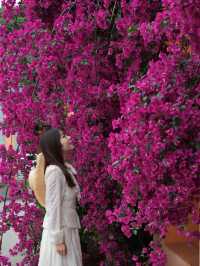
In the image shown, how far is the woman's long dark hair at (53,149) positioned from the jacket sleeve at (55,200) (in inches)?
1.7

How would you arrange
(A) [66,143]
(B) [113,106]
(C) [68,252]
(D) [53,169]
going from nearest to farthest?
(D) [53,169], (C) [68,252], (A) [66,143], (B) [113,106]

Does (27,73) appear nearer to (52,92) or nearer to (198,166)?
(52,92)

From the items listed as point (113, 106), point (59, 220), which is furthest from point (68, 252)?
point (113, 106)

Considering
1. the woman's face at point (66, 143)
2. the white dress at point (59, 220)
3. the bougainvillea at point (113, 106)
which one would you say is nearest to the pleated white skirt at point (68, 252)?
the white dress at point (59, 220)

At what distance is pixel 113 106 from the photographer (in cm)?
423

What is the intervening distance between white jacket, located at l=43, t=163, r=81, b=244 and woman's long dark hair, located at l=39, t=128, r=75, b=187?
37mm

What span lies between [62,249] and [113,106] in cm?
118

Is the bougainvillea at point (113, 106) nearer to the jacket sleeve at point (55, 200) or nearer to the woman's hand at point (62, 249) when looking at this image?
the jacket sleeve at point (55, 200)

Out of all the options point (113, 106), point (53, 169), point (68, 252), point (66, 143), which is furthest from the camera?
point (113, 106)

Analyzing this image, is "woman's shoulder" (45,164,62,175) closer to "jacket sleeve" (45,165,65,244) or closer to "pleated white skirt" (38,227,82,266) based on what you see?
"jacket sleeve" (45,165,65,244)

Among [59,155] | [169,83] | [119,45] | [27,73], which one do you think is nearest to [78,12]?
[119,45]

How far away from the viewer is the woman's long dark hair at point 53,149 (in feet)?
12.1

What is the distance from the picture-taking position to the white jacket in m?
3.72

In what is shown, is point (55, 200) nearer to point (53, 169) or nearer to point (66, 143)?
point (53, 169)
